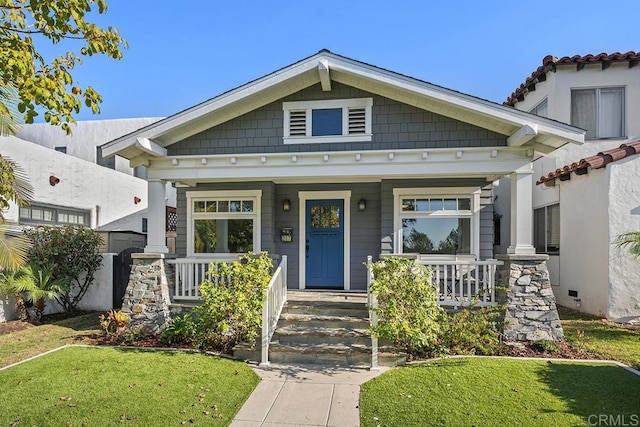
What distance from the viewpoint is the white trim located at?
372 inches

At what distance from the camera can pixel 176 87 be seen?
13008 mm

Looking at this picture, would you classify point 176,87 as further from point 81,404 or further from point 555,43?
point 555,43

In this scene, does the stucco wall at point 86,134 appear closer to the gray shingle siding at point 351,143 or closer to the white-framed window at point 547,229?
the gray shingle siding at point 351,143

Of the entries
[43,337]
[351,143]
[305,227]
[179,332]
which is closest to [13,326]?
[43,337]

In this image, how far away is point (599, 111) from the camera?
10602 mm

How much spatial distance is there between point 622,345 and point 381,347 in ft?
14.4

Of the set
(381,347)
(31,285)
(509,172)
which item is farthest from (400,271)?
(31,285)

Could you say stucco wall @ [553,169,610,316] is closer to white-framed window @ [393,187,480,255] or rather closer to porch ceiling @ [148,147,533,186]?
white-framed window @ [393,187,480,255]

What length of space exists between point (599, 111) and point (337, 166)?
326 inches

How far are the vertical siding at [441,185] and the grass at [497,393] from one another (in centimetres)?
353

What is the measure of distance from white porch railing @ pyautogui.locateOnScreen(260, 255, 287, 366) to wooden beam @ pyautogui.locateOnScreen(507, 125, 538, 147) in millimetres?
5084

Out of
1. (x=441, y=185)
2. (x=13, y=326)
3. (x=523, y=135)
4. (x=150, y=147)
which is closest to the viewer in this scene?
(x=523, y=135)

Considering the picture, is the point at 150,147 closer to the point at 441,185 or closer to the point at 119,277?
the point at 119,277

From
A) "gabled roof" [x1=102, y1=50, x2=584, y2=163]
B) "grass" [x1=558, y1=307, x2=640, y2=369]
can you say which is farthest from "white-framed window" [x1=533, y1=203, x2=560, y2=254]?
"gabled roof" [x1=102, y1=50, x2=584, y2=163]
